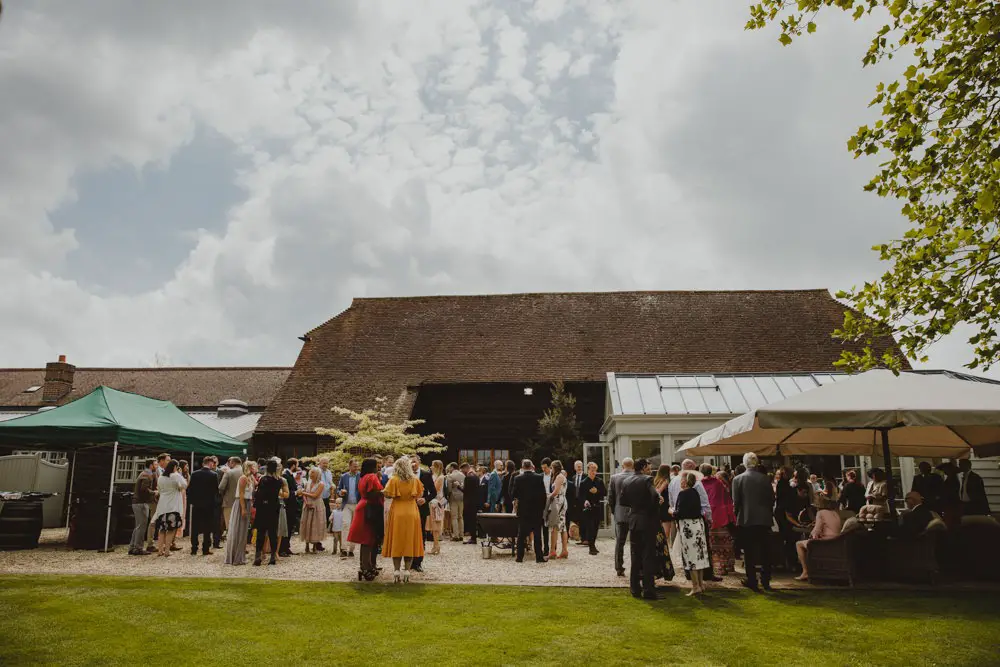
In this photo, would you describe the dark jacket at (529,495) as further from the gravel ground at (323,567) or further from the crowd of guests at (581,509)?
the gravel ground at (323,567)

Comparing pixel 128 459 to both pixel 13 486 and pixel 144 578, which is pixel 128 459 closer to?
pixel 13 486

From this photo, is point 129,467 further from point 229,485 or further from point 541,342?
point 541,342

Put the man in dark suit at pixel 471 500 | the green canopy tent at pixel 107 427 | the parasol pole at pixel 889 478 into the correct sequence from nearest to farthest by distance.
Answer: the parasol pole at pixel 889 478
the green canopy tent at pixel 107 427
the man in dark suit at pixel 471 500

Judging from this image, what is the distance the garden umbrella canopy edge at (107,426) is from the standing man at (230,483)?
203cm

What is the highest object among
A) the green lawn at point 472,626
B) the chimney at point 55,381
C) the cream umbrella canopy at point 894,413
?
the chimney at point 55,381

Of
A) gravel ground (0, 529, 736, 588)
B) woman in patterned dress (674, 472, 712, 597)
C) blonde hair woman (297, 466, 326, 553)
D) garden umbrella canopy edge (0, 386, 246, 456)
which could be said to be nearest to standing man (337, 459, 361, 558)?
blonde hair woman (297, 466, 326, 553)

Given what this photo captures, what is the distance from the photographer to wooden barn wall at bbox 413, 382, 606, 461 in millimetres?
23859

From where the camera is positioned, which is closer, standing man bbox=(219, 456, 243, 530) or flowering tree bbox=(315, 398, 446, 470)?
standing man bbox=(219, 456, 243, 530)

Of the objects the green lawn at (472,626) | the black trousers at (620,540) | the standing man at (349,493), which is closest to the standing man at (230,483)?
the standing man at (349,493)

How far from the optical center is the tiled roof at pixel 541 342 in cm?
2417

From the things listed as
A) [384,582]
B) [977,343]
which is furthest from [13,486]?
[977,343]

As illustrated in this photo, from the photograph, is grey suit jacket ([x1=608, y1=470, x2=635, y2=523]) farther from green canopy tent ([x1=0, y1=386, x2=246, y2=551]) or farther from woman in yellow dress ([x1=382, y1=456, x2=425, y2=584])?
green canopy tent ([x1=0, y1=386, x2=246, y2=551])

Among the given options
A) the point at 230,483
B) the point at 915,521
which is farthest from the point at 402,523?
the point at 915,521

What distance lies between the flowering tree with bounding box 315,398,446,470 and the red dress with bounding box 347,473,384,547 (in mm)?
10810
